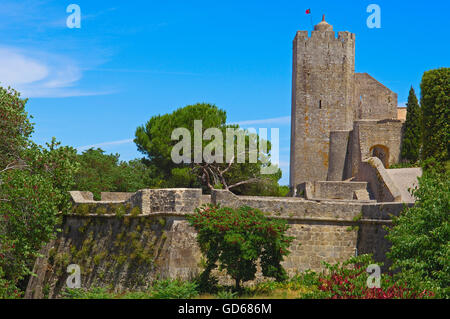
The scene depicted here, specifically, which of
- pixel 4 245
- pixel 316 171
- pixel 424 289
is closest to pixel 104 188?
pixel 316 171

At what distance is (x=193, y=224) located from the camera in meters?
19.7

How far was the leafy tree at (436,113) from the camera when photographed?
1240 inches

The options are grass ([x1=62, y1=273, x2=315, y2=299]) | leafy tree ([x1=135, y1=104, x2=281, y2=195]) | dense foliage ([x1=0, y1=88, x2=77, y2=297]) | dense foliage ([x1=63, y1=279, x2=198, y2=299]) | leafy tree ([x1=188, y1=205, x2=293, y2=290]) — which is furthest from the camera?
leafy tree ([x1=135, y1=104, x2=281, y2=195])

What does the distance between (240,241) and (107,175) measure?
2242 cm

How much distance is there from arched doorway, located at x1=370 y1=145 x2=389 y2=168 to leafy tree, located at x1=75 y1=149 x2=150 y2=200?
14.5 meters

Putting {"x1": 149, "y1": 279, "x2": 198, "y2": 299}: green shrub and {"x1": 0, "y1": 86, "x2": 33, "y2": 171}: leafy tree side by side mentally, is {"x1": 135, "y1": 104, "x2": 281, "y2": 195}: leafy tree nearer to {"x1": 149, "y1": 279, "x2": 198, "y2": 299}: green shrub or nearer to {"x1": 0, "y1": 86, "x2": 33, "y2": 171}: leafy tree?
{"x1": 0, "y1": 86, "x2": 33, "y2": 171}: leafy tree

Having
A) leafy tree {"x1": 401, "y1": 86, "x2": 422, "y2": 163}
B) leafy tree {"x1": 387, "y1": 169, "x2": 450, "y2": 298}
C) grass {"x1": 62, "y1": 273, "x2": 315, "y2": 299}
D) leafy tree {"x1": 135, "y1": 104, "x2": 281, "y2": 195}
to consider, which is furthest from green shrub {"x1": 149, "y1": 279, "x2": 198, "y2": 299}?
leafy tree {"x1": 401, "y1": 86, "x2": 422, "y2": 163}

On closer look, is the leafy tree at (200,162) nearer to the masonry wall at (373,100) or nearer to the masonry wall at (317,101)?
the masonry wall at (317,101)

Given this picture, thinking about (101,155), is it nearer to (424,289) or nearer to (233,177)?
(233,177)

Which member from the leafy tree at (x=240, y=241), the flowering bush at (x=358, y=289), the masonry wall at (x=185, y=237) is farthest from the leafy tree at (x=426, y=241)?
the leafy tree at (x=240, y=241)

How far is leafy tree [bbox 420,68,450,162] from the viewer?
31498 mm

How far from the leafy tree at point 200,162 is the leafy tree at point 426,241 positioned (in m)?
20.6

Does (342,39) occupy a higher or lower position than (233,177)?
higher

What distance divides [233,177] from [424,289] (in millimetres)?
25099
